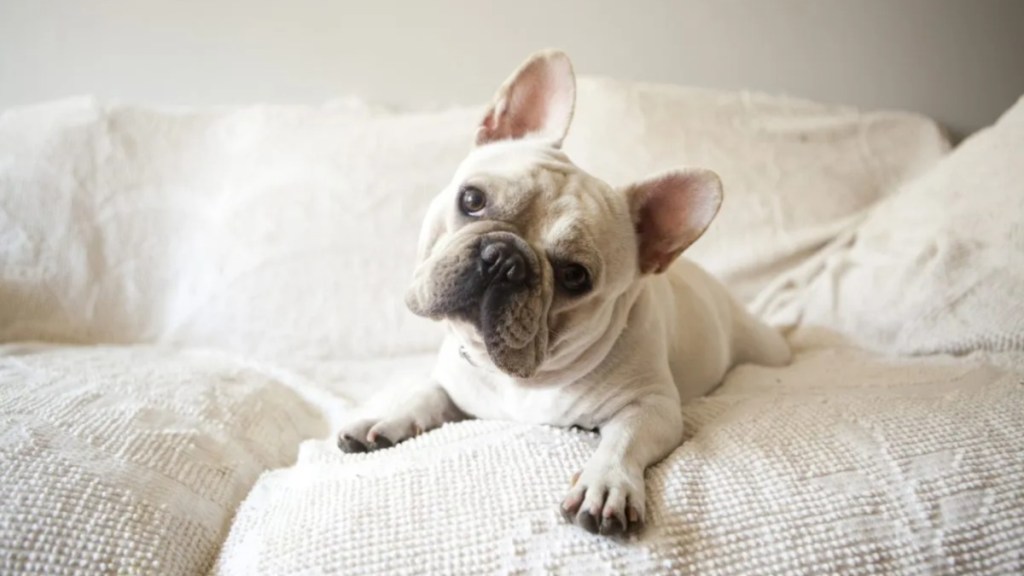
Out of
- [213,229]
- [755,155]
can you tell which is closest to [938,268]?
[755,155]

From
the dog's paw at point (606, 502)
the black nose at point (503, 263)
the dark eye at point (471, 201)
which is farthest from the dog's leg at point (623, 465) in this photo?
the dark eye at point (471, 201)

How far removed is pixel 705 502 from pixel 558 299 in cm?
33

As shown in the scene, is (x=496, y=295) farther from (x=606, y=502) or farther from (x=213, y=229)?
(x=213, y=229)

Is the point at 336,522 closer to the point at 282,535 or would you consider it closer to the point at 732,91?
the point at 282,535

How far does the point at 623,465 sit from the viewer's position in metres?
0.89

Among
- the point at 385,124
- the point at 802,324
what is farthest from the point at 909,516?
the point at 385,124

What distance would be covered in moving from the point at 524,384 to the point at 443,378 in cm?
19

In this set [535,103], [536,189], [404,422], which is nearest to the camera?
[536,189]

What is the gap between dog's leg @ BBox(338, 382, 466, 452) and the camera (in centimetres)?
108

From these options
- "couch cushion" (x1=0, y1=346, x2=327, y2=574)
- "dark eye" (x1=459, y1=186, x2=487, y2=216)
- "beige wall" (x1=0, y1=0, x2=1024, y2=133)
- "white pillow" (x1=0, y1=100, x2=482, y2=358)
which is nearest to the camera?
"couch cushion" (x1=0, y1=346, x2=327, y2=574)

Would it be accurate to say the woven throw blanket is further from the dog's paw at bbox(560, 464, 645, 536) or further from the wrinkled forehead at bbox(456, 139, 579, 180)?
the wrinkled forehead at bbox(456, 139, 579, 180)

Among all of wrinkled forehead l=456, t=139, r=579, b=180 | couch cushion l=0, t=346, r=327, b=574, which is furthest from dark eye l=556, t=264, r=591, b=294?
couch cushion l=0, t=346, r=327, b=574

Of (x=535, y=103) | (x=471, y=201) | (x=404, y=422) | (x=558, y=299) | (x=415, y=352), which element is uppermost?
(x=535, y=103)

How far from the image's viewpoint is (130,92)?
2.03 meters
